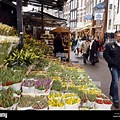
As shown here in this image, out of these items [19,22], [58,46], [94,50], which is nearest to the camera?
[19,22]

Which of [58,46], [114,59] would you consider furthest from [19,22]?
[58,46]

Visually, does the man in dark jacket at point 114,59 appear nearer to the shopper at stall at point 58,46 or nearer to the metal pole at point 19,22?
the metal pole at point 19,22

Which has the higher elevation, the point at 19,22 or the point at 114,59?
the point at 19,22

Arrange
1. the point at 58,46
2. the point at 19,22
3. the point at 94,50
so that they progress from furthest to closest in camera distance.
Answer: the point at 94,50 → the point at 58,46 → the point at 19,22

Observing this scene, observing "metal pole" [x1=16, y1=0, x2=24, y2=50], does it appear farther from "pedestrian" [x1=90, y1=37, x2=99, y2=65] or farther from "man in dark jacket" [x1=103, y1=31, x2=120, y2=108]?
"pedestrian" [x1=90, y1=37, x2=99, y2=65]

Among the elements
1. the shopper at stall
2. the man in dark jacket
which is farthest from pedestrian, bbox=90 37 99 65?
the man in dark jacket

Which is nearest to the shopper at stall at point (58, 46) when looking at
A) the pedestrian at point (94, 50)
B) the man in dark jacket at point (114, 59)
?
the pedestrian at point (94, 50)

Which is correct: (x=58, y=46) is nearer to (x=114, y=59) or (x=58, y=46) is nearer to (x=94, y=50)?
(x=94, y=50)

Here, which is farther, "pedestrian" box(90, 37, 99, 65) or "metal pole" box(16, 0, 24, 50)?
"pedestrian" box(90, 37, 99, 65)

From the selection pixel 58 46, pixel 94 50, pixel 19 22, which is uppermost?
pixel 19 22

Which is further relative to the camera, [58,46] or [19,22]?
[58,46]

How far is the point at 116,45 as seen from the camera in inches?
120

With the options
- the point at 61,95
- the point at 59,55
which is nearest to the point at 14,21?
the point at 59,55

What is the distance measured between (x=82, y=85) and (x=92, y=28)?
398 inches
